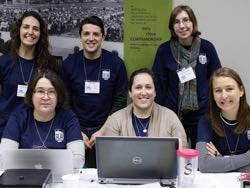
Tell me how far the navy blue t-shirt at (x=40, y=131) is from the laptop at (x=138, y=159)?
23.4 inches

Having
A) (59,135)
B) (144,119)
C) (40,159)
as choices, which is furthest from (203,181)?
(59,135)

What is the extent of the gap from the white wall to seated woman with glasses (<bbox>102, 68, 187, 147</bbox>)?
103 cm

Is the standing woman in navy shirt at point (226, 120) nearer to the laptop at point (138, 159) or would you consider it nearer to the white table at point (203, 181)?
the white table at point (203, 181)

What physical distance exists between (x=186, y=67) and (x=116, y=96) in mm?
624

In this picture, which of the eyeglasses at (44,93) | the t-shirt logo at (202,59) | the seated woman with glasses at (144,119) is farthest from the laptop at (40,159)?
the t-shirt logo at (202,59)

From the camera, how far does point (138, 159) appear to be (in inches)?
74.0

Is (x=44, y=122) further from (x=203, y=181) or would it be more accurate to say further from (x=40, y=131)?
(x=203, y=181)

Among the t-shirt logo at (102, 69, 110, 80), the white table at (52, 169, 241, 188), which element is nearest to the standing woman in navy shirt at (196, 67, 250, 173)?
the white table at (52, 169, 241, 188)

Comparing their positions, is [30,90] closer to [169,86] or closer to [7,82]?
[7,82]

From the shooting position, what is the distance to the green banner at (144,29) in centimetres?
340

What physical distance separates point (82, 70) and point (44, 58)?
1.05ft

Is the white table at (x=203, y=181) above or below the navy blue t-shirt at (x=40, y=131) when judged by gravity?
below

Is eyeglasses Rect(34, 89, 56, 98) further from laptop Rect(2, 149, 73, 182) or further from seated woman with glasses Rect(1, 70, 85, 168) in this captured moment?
laptop Rect(2, 149, 73, 182)

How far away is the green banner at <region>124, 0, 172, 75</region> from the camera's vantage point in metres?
3.40
